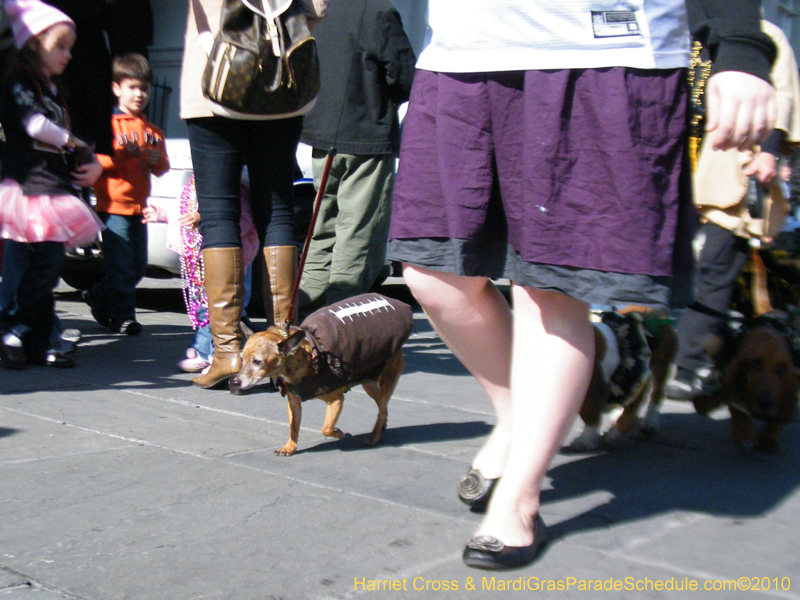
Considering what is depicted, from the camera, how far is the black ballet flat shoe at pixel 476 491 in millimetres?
2441

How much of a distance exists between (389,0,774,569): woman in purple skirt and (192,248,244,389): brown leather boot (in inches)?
70.7

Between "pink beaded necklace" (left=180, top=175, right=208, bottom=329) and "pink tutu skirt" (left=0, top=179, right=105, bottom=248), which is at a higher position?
"pink tutu skirt" (left=0, top=179, right=105, bottom=248)

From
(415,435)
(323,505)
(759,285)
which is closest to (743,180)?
(759,285)

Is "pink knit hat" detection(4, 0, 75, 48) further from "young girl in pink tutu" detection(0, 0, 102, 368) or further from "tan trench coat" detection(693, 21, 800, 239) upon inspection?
"tan trench coat" detection(693, 21, 800, 239)

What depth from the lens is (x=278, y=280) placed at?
3961mm

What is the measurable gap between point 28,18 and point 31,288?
1.31 m

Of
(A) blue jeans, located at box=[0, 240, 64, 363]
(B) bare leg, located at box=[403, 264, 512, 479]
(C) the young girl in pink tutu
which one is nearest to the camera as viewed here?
(B) bare leg, located at box=[403, 264, 512, 479]

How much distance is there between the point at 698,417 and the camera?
13.0ft

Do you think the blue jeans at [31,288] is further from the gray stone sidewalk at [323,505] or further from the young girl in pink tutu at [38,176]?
the gray stone sidewalk at [323,505]

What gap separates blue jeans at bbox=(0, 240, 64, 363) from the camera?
172 inches

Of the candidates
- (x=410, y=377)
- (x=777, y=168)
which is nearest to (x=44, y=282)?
(x=410, y=377)

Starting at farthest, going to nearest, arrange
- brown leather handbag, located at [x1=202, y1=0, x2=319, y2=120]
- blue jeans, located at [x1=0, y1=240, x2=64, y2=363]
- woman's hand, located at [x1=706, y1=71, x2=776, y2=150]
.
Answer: blue jeans, located at [x1=0, y1=240, x2=64, y2=363] < brown leather handbag, located at [x1=202, y1=0, x2=319, y2=120] < woman's hand, located at [x1=706, y1=71, x2=776, y2=150]

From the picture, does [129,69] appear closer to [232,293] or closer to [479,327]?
[232,293]

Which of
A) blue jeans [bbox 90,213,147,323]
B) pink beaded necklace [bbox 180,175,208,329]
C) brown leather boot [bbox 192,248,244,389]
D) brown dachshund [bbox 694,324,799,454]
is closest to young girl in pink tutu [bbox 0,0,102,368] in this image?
pink beaded necklace [bbox 180,175,208,329]
